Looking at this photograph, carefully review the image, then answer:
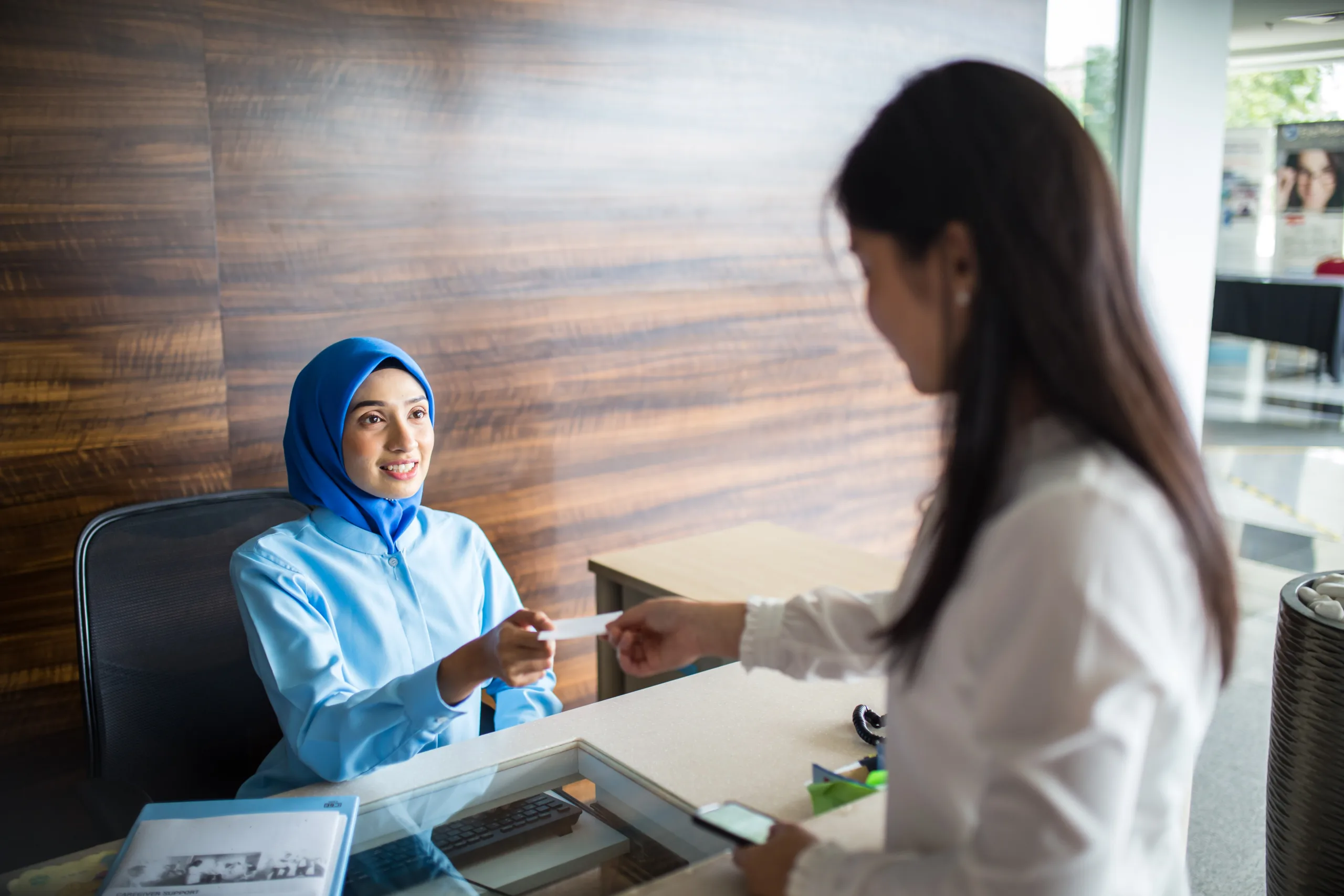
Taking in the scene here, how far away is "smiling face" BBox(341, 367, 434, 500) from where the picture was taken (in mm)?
1652

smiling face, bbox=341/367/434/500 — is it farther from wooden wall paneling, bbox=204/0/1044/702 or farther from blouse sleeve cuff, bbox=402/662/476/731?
wooden wall paneling, bbox=204/0/1044/702

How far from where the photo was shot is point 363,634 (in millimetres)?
1623

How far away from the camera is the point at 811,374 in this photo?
123 inches

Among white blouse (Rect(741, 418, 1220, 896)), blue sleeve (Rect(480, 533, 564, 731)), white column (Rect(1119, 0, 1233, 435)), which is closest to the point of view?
white blouse (Rect(741, 418, 1220, 896))

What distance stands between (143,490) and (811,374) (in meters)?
1.82

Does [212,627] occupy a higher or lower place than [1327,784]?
higher

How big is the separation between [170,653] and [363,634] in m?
0.32

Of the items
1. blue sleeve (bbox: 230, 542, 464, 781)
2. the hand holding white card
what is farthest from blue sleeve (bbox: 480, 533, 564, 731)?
the hand holding white card

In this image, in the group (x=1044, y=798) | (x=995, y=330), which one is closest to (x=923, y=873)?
(x=1044, y=798)

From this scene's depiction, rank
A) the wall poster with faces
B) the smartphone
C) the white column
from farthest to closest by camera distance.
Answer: the wall poster with faces < the white column < the smartphone

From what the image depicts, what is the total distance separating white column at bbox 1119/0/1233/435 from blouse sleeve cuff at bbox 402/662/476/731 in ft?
11.5

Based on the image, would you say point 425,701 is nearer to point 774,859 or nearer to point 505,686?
point 505,686

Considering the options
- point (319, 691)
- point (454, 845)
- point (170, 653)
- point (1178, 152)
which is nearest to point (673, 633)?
point (454, 845)

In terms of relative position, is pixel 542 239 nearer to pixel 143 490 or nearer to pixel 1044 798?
pixel 143 490
